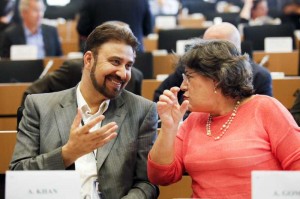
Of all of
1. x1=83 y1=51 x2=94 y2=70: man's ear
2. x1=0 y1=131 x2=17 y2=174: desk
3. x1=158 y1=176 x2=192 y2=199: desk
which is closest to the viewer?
x1=83 y1=51 x2=94 y2=70: man's ear

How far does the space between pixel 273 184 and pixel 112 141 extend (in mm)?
911

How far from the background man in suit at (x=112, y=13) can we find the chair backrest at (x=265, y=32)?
1.84 metres

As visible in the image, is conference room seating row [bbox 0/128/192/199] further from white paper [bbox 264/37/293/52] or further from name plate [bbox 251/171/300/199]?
white paper [bbox 264/37/293/52]

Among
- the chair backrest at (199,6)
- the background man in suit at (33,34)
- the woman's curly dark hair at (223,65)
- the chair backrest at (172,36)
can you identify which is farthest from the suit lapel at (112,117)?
the chair backrest at (199,6)

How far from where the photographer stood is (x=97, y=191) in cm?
294

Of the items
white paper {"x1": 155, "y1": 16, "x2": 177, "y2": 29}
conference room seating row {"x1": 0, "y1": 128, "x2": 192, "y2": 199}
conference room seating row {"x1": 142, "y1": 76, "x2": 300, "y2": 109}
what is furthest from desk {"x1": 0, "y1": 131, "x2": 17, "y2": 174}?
white paper {"x1": 155, "y1": 16, "x2": 177, "y2": 29}

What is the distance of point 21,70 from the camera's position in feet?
20.0

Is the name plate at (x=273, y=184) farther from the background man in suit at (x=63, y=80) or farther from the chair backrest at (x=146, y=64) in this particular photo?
the chair backrest at (x=146, y=64)

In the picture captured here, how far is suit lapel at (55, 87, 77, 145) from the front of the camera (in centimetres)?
299

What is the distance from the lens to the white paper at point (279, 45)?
6762 millimetres

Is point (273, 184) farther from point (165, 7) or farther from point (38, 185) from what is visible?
point (165, 7)

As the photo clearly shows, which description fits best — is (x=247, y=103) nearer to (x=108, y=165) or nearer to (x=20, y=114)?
(x=108, y=165)

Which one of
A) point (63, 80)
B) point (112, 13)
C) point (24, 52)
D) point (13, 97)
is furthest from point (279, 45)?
point (63, 80)

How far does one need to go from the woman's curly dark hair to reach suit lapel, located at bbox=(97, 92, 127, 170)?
0.38 meters
